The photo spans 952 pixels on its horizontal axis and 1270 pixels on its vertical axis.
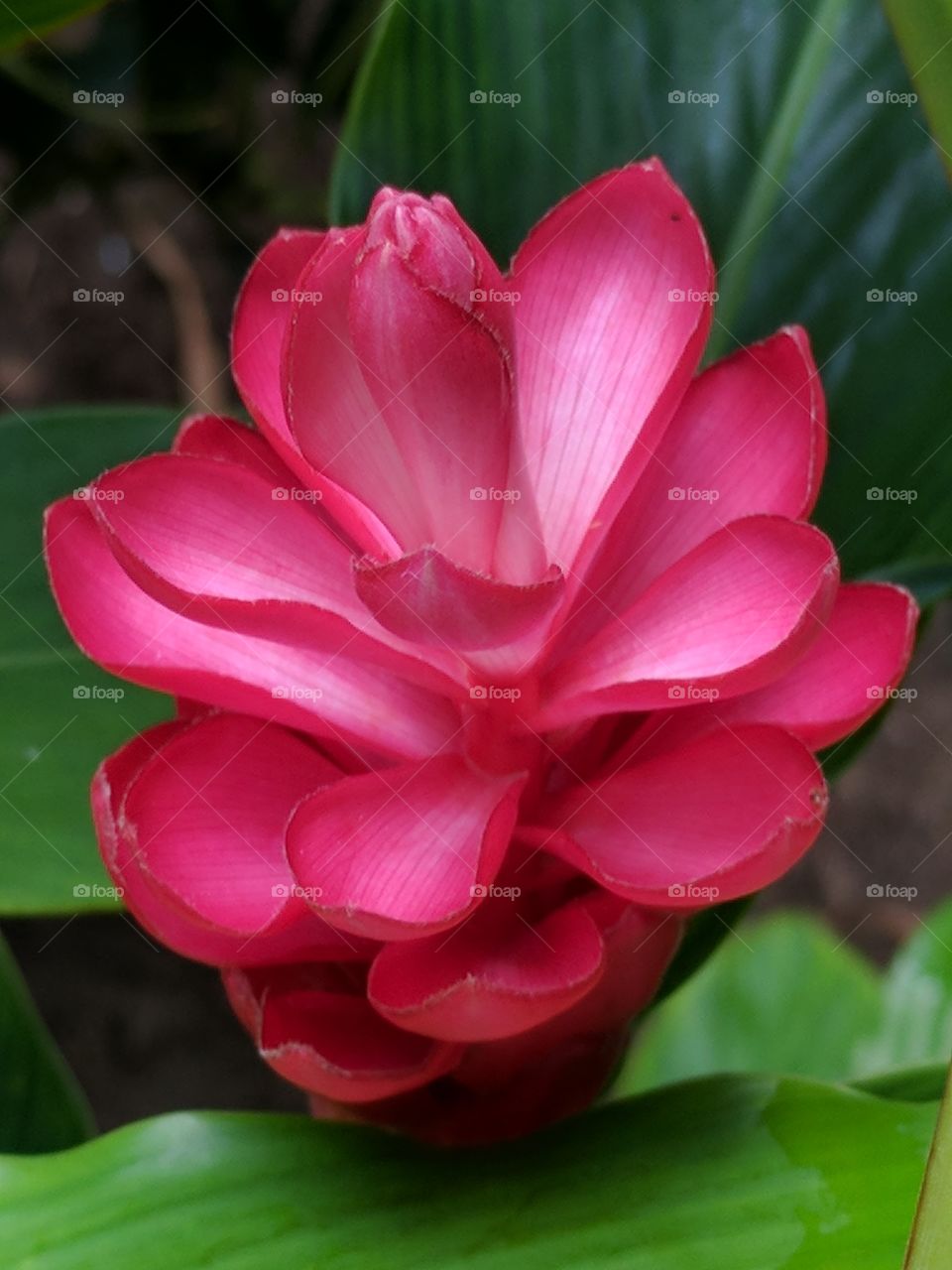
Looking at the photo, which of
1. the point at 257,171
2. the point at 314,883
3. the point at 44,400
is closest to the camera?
the point at 314,883

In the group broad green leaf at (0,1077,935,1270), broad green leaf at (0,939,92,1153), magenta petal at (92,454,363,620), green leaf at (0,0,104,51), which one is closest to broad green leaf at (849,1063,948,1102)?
broad green leaf at (0,1077,935,1270)

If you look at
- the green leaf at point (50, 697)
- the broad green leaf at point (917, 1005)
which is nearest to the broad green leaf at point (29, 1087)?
the green leaf at point (50, 697)

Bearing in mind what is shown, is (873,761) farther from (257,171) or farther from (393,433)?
(393,433)

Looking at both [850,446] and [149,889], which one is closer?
[149,889]

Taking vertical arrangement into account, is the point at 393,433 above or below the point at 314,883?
above

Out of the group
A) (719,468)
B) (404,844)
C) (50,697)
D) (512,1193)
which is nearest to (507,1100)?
(512,1193)

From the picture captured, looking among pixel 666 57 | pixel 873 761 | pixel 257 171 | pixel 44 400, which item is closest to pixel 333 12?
pixel 257 171
